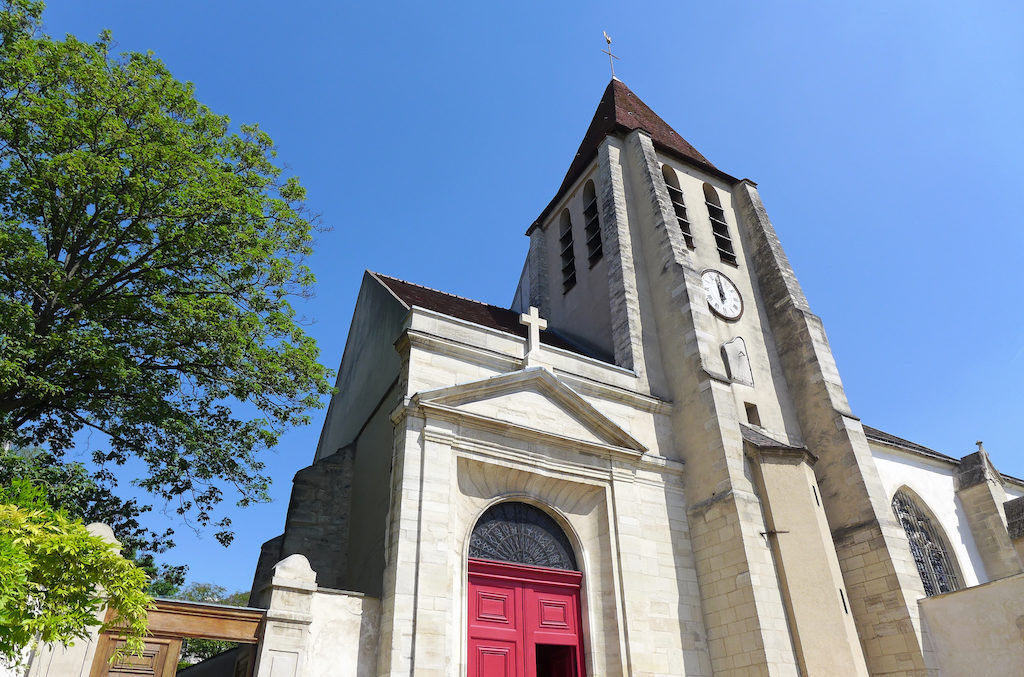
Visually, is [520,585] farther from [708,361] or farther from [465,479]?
[708,361]

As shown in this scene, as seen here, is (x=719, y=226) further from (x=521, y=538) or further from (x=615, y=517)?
(x=521, y=538)

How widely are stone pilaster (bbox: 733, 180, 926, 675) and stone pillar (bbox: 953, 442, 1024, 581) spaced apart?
605 centimetres

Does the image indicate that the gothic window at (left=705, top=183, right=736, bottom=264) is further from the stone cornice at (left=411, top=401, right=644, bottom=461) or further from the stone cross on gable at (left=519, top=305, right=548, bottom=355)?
the stone cornice at (left=411, top=401, right=644, bottom=461)

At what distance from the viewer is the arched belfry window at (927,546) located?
14258 millimetres

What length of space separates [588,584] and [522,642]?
1.31 meters

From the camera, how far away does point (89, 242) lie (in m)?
9.88

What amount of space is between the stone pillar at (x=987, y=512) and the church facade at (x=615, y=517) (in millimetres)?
1852

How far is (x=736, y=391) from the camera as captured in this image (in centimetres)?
1247

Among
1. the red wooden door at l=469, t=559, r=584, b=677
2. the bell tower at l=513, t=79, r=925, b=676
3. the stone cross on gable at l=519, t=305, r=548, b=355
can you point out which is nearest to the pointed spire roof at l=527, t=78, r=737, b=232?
the bell tower at l=513, t=79, r=925, b=676

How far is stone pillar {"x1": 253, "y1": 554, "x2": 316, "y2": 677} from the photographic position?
280 inches

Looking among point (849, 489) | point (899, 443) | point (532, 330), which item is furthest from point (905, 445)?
point (532, 330)

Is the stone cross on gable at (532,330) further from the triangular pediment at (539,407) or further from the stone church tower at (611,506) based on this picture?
the triangular pediment at (539,407)

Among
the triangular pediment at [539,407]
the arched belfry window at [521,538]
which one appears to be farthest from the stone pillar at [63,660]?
the triangular pediment at [539,407]

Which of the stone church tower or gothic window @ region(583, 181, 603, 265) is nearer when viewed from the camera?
the stone church tower
